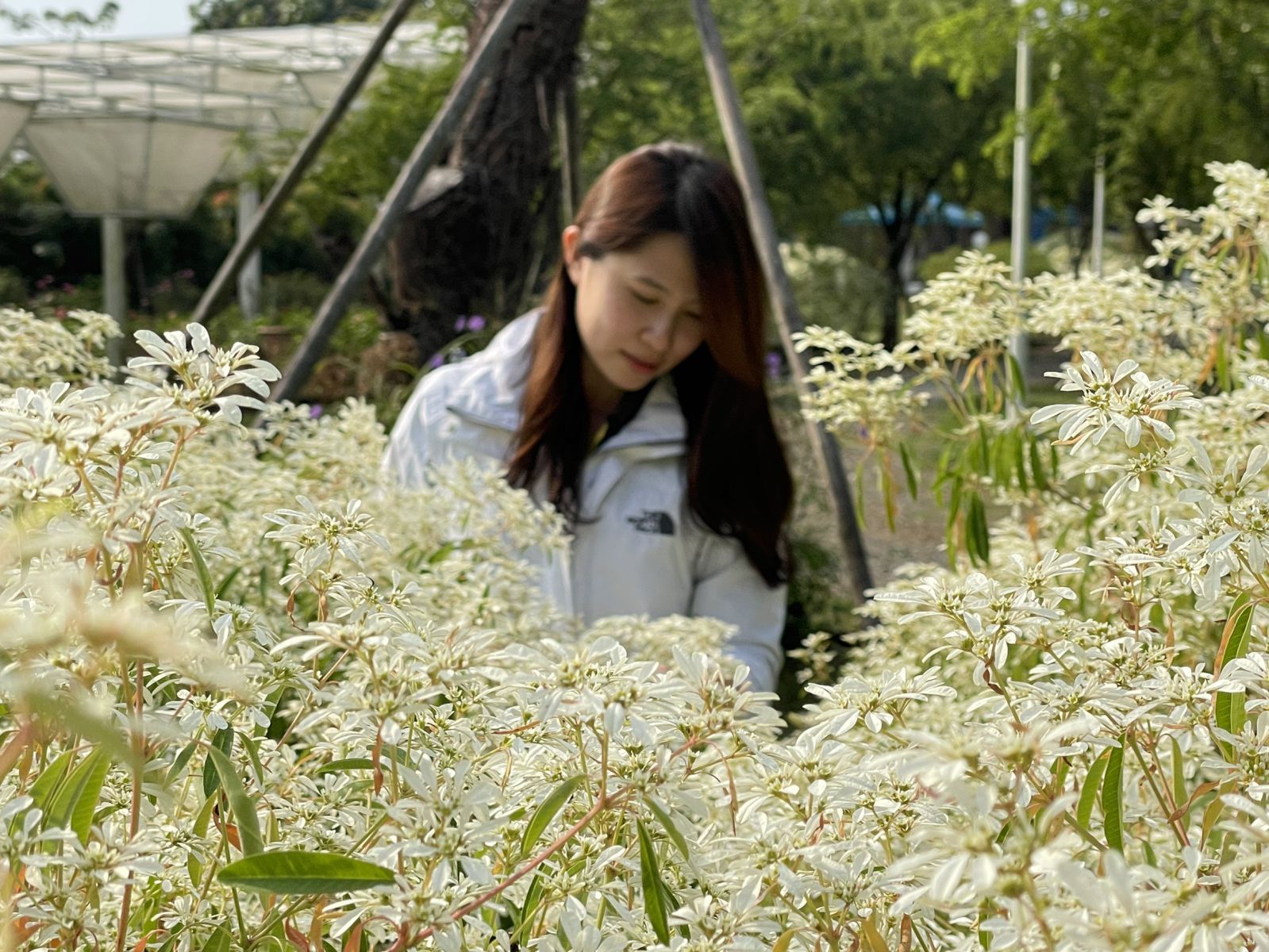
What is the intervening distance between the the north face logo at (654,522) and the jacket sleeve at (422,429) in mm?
453

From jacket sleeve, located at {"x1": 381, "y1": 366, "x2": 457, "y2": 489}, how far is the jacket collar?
53 millimetres

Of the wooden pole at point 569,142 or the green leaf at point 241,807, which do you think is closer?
the green leaf at point 241,807

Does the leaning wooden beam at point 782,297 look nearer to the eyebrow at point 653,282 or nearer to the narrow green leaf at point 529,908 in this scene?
the eyebrow at point 653,282

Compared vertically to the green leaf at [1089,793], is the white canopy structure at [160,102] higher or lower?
higher

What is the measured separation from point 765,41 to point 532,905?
12.6 meters

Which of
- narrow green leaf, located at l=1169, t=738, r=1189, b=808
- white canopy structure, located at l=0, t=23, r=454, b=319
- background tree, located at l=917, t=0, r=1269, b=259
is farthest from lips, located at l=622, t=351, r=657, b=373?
white canopy structure, located at l=0, t=23, r=454, b=319

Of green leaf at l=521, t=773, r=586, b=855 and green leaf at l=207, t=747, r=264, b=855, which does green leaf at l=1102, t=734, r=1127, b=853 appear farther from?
green leaf at l=207, t=747, r=264, b=855

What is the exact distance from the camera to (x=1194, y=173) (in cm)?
823

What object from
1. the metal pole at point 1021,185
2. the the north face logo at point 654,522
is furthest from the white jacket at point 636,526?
the metal pole at point 1021,185

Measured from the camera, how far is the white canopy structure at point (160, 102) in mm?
8414

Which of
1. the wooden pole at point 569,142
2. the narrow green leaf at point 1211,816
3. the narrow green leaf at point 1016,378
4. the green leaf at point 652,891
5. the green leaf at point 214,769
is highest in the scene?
the wooden pole at point 569,142

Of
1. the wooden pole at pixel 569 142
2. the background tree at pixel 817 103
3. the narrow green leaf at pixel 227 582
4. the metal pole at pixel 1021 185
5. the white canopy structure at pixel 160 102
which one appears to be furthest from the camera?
the metal pole at pixel 1021 185

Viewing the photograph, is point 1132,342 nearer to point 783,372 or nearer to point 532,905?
point 532,905

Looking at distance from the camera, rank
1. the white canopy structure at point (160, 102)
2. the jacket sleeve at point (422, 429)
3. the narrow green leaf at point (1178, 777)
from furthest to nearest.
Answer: the white canopy structure at point (160, 102) < the jacket sleeve at point (422, 429) < the narrow green leaf at point (1178, 777)
